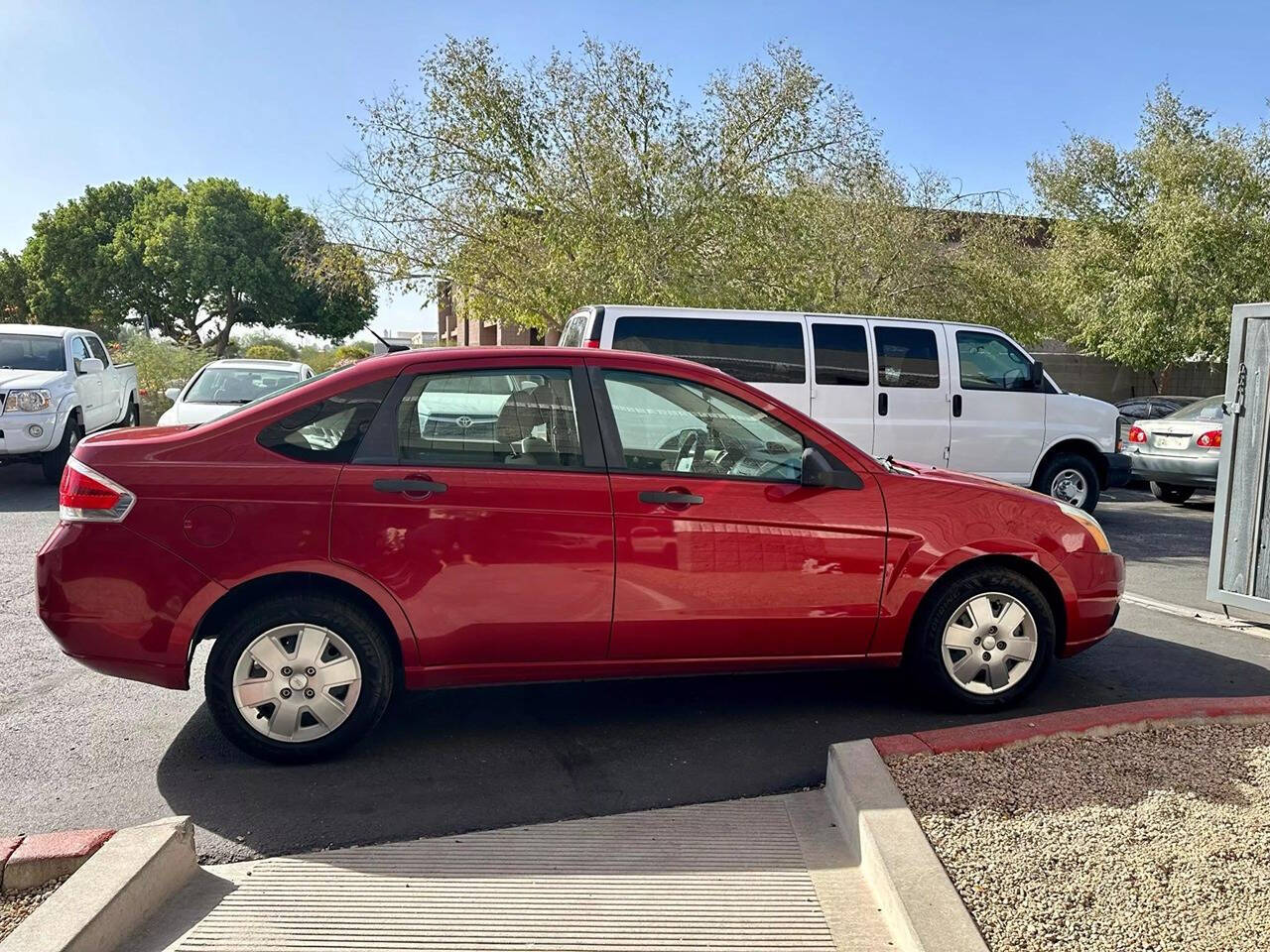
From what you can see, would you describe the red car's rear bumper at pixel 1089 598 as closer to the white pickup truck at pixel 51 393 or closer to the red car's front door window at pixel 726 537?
the red car's front door window at pixel 726 537

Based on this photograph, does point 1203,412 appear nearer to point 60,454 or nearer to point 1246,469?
point 1246,469

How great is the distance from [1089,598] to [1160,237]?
18.3 metres

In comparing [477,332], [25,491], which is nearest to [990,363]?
[25,491]

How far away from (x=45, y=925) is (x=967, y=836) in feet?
9.09

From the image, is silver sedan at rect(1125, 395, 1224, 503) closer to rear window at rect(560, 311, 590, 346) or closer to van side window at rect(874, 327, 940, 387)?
van side window at rect(874, 327, 940, 387)

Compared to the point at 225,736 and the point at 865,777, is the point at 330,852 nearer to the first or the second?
the point at 225,736

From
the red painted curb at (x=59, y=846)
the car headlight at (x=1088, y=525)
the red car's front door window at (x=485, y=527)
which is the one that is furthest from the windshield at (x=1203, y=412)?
the red painted curb at (x=59, y=846)

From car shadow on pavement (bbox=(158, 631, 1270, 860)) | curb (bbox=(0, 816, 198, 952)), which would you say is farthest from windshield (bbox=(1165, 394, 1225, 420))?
curb (bbox=(0, 816, 198, 952))

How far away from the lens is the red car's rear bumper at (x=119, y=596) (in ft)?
13.0

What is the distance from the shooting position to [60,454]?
11719mm

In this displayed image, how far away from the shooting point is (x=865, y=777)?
3678 mm

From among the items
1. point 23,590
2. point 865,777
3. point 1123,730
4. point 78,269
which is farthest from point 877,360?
point 78,269

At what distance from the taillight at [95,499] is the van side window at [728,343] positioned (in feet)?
17.5

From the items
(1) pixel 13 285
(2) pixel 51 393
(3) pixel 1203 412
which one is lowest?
(2) pixel 51 393
